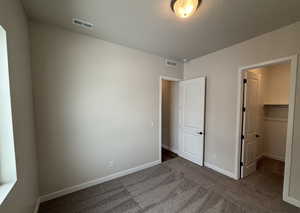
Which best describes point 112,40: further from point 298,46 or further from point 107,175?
point 298,46

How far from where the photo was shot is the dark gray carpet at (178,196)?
1859 millimetres

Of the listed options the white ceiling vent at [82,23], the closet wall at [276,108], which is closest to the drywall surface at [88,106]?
the white ceiling vent at [82,23]

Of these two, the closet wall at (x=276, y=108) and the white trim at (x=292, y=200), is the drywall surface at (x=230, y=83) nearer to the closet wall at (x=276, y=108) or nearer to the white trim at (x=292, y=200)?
the white trim at (x=292, y=200)

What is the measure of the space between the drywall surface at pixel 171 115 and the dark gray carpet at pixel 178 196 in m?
1.40

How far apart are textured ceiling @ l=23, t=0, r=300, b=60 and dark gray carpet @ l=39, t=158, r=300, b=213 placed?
2.78m

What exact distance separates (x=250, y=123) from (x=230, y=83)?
3.19 ft

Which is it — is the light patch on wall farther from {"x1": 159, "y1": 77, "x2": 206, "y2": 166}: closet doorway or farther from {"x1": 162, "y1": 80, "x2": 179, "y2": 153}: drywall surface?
{"x1": 162, "y1": 80, "x2": 179, "y2": 153}: drywall surface

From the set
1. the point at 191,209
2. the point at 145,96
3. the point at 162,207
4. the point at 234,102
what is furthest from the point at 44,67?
the point at 234,102

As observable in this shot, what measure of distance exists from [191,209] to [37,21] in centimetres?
362

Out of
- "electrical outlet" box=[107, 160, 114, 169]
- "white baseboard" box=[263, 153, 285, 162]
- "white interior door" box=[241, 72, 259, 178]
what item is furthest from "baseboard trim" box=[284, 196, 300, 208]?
"electrical outlet" box=[107, 160, 114, 169]

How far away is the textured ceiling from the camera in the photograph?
1.57 metres

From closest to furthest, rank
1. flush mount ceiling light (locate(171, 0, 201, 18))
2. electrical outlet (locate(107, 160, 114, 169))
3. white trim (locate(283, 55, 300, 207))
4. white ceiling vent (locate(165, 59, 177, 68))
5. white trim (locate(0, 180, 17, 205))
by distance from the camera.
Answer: white trim (locate(0, 180, 17, 205)) < flush mount ceiling light (locate(171, 0, 201, 18)) < white trim (locate(283, 55, 300, 207)) < electrical outlet (locate(107, 160, 114, 169)) < white ceiling vent (locate(165, 59, 177, 68))

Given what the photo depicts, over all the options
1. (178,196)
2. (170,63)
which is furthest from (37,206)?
(170,63)

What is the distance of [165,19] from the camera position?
6.08 ft
